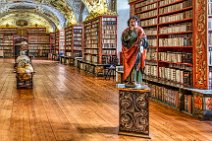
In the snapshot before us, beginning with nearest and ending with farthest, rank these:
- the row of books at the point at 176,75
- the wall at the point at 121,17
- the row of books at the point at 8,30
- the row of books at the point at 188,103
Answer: the row of books at the point at 188,103, the row of books at the point at 176,75, the wall at the point at 121,17, the row of books at the point at 8,30

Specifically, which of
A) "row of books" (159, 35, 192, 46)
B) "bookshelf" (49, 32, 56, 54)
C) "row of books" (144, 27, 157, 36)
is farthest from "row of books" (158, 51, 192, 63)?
"bookshelf" (49, 32, 56, 54)

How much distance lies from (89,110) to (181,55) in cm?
280

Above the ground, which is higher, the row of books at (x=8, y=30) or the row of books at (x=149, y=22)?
the row of books at (x=8, y=30)

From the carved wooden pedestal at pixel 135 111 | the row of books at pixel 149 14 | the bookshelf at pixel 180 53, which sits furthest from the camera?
the row of books at pixel 149 14

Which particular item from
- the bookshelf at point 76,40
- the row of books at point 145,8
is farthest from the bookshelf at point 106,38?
the bookshelf at point 76,40

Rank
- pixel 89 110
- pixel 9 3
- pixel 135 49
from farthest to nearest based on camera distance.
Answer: pixel 9 3 → pixel 89 110 → pixel 135 49

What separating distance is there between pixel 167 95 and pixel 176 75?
23.3 inches

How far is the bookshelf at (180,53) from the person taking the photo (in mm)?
7379

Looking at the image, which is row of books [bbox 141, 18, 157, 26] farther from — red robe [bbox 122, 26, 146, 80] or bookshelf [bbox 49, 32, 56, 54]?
bookshelf [bbox 49, 32, 56, 54]

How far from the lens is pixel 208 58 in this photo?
24.2 ft

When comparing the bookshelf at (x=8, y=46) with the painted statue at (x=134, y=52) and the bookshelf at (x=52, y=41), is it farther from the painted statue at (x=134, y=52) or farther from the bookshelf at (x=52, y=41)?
the painted statue at (x=134, y=52)

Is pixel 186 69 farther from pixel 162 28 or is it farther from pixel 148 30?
pixel 148 30

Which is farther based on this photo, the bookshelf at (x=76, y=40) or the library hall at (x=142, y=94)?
the bookshelf at (x=76, y=40)

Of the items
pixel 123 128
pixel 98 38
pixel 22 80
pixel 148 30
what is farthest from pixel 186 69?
pixel 98 38
